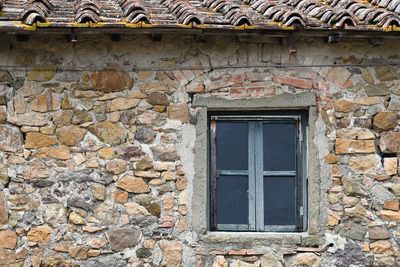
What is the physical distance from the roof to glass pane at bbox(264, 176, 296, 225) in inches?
55.2

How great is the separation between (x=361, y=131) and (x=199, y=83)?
57.5 inches

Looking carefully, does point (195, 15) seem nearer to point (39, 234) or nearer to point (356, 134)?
point (356, 134)

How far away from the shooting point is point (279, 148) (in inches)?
248

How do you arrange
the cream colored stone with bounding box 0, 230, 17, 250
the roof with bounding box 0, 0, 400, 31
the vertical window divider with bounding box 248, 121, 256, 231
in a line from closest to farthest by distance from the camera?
1. the roof with bounding box 0, 0, 400, 31
2. the cream colored stone with bounding box 0, 230, 17, 250
3. the vertical window divider with bounding box 248, 121, 256, 231

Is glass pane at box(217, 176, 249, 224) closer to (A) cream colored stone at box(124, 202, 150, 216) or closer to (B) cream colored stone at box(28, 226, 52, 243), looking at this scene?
(A) cream colored stone at box(124, 202, 150, 216)

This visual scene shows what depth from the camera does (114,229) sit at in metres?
6.05

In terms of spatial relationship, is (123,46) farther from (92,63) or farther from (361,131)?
(361,131)

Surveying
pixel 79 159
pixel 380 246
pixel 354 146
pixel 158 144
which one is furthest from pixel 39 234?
pixel 380 246

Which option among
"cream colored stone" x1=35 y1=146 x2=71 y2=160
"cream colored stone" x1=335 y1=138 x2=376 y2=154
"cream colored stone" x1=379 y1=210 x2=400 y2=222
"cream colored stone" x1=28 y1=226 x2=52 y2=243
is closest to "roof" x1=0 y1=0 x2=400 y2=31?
"cream colored stone" x1=335 y1=138 x2=376 y2=154

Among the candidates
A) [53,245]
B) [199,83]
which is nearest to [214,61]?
[199,83]

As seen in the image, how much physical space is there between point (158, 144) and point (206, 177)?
1.66 feet

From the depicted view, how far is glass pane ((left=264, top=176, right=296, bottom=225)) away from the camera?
6273 mm

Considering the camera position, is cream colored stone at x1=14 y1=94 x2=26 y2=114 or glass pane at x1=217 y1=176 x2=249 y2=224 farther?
glass pane at x1=217 y1=176 x2=249 y2=224

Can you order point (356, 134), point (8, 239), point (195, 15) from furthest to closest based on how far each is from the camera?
point (356, 134) → point (8, 239) → point (195, 15)
